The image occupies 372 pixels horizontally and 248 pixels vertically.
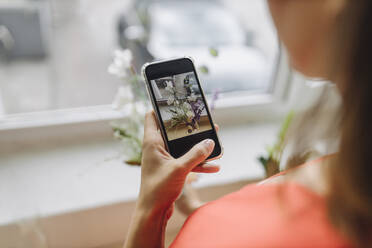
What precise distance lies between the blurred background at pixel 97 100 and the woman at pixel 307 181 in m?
0.07

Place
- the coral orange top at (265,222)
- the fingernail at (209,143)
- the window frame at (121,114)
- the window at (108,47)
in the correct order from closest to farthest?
the coral orange top at (265,222)
the fingernail at (209,143)
the window frame at (121,114)
the window at (108,47)

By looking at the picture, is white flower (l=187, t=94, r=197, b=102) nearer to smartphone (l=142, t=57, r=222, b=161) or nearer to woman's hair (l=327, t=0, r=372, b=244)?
smartphone (l=142, t=57, r=222, b=161)

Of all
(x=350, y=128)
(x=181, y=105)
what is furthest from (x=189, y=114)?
(x=350, y=128)

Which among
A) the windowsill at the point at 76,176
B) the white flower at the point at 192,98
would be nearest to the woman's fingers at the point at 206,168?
the white flower at the point at 192,98

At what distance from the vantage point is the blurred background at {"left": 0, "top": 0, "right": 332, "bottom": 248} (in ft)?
2.26

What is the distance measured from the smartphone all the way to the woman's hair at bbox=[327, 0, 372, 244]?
230 mm

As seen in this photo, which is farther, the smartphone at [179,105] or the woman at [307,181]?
the smartphone at [179,105]

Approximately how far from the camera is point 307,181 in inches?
17.3

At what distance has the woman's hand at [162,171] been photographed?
465mm

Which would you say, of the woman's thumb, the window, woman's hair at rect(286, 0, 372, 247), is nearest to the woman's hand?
the woman's thumb

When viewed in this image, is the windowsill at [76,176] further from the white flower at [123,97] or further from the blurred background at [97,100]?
the white flower at [123,97]

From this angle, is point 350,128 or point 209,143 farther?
point 209,143

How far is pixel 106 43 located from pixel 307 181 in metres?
1.08

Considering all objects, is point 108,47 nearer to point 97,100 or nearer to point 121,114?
point 97,100
